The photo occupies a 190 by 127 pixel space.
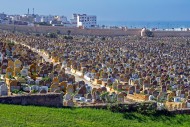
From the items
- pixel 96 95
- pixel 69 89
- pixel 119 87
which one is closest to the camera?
pixel 96 95

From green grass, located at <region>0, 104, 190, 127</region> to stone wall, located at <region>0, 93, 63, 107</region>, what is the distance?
511 mm

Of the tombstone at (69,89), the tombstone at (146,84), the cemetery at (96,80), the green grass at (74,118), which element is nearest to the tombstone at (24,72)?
the cemetery at (96,80)

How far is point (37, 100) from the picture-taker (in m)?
14.1

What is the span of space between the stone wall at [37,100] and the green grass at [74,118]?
0.51 m

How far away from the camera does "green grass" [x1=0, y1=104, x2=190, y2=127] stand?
12078 mm

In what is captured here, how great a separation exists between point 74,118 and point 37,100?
1648 mm

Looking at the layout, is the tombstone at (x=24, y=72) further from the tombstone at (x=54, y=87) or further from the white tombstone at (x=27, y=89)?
the white tombstone at (x=27, y=89)

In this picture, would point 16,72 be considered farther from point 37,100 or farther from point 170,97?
point 37,100

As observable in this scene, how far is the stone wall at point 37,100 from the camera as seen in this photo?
13.7 meters

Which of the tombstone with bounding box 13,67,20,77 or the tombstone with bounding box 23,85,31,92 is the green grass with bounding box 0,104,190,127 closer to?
the tombstone with bounding box 23,85,31,92

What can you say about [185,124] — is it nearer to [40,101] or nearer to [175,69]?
[40,101]

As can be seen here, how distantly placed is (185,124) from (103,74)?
590 inches

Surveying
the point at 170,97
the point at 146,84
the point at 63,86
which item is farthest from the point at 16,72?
the point at 170,97

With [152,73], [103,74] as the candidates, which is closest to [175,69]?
[152,73]
